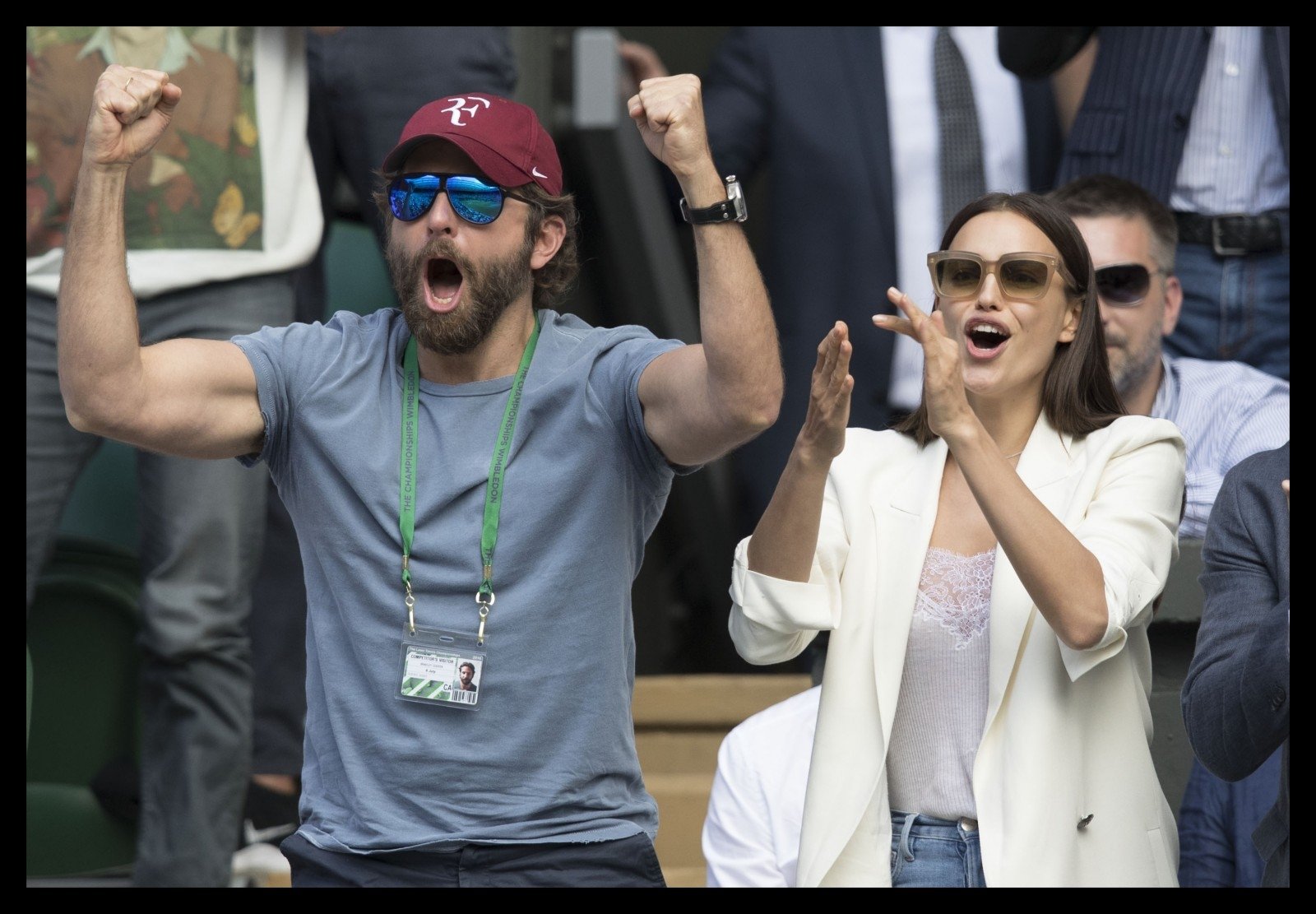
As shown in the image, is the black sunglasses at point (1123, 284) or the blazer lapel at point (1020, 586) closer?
the blazer lapel at point (1020, 586)

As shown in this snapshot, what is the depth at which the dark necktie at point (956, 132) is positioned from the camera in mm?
5059

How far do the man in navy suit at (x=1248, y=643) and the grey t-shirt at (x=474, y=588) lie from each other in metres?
0.91

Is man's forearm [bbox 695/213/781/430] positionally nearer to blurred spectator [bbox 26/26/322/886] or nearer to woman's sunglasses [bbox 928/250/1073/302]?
woman's sunglasses [bbox 928/250/1073/302]

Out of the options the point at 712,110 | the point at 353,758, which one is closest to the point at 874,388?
the point at 712,110

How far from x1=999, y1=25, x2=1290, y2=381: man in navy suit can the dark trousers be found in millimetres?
2681

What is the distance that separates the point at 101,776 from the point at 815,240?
8.01 ft

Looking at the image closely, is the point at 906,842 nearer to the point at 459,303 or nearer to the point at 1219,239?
the point at 459,303

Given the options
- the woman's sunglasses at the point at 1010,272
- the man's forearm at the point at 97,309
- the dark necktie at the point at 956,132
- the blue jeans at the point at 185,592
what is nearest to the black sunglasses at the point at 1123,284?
the dark necktie at the point at 956,132

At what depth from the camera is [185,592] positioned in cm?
418

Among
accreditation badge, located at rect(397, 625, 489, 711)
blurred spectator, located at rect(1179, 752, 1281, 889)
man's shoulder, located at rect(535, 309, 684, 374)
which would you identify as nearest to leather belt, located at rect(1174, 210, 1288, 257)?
blurred spectator, located at rect(1179, 752, 1281, 889)

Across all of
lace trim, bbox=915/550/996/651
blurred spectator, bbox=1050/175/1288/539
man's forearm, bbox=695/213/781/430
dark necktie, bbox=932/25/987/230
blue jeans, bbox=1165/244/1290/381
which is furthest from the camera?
dark necktie, bbox=932/25/987/230

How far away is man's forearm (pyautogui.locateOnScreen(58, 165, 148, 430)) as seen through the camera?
112 inches

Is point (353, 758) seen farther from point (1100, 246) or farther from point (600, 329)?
point (1100, 246)

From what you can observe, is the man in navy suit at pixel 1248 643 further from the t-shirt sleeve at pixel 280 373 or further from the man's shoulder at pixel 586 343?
the t-shirt sleeve at pixel 280 373
